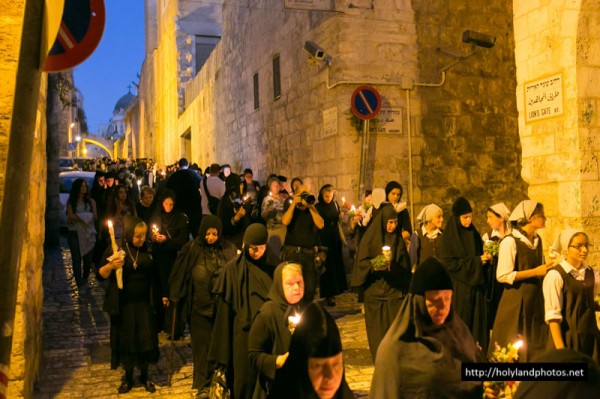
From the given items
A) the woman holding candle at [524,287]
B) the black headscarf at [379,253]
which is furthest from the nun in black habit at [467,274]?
the woman holding candle at [524,287]

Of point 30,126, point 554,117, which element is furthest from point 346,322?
point 30,126

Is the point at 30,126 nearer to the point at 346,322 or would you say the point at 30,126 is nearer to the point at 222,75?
the point at 346,322

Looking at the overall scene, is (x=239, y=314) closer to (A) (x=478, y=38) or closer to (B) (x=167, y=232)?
(B) (x=167, y=232)

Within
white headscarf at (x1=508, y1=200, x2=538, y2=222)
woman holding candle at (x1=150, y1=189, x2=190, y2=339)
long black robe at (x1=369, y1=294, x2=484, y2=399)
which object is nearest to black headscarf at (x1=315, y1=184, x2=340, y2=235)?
woman holding candle at (x1=150, y1=189, x2=190, y2=339)

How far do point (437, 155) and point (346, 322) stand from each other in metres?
4.80

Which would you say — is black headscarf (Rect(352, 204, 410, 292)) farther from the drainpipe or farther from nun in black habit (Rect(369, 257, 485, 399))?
the drainpipe

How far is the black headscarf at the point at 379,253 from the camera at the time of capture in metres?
6.70

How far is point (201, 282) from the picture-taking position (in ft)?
19.4

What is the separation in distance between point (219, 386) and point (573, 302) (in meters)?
2.85

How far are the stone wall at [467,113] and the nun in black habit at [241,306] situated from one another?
711 centimetres

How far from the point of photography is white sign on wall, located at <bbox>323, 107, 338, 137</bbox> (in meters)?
11.4

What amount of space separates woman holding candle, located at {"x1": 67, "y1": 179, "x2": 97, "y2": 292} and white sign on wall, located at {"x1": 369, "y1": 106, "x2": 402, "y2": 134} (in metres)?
5.12

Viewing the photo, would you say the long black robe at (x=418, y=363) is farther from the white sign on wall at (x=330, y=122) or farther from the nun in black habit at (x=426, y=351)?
the white sign on wall at (x=330, y=122)

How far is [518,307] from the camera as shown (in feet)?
17.8
